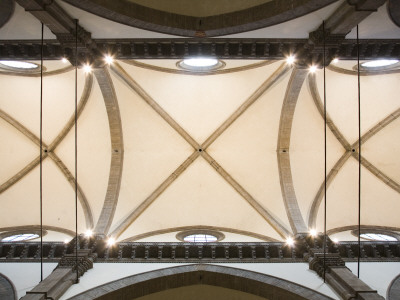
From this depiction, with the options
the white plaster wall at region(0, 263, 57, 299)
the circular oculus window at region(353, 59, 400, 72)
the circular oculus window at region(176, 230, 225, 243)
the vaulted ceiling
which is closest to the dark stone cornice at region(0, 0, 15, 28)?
the vaulted ceiling

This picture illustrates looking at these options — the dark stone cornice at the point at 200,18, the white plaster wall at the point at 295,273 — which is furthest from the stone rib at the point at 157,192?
the dark stone cornice at the point at 200,18

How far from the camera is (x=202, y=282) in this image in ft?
43.3

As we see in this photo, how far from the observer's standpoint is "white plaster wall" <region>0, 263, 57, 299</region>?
12492mm

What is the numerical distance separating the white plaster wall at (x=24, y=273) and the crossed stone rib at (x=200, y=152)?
3.17 metres

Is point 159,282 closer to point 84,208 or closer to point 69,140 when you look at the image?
point 84,208

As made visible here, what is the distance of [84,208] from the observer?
693 inches

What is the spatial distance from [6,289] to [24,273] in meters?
0.74

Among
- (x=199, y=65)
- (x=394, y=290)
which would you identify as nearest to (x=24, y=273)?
(x=199, y=65)

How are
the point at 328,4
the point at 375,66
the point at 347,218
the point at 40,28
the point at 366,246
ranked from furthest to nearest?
the point at 347,218, the point at 375,66, the point at 366,246, the point at 40,28, the point at 328,4

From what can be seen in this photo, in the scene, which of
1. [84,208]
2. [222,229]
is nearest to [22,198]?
[84,208]

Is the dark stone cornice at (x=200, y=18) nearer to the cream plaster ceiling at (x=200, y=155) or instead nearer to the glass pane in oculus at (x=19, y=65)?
the cream plaster ceiling at (x=200, y=155)

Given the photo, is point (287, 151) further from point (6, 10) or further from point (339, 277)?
point (6, 10)

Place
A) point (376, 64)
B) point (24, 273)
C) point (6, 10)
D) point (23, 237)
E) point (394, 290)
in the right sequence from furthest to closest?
point (376, 64) → point (23, 237) → point (24, 273) → point (394, 290) → point (6, 10)

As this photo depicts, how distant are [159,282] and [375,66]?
1109 cm
